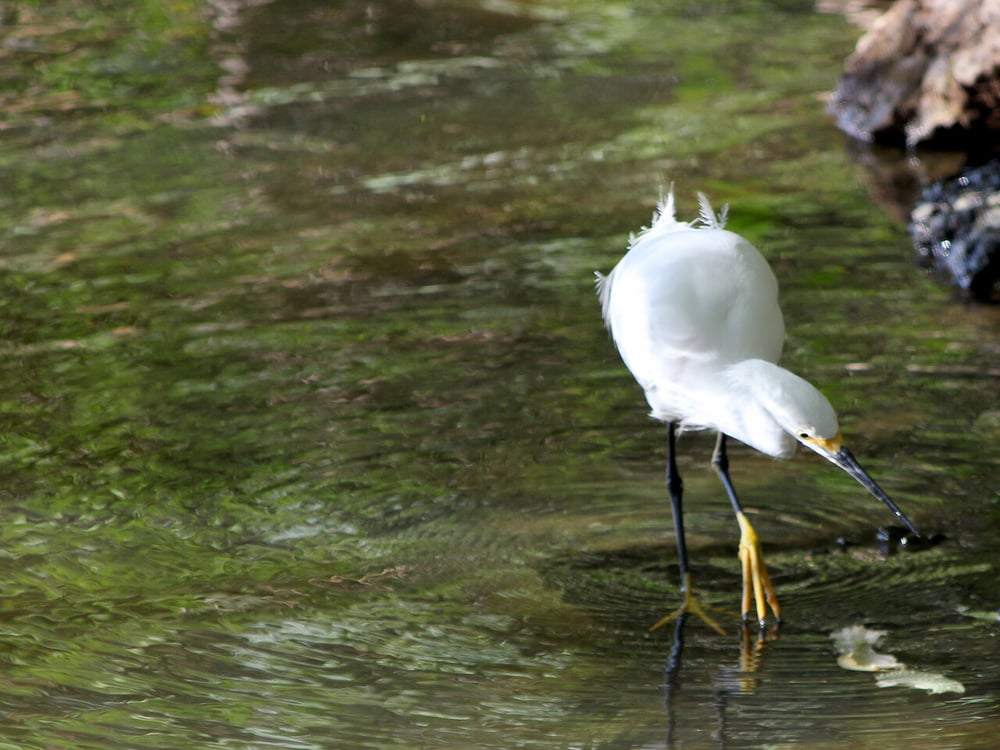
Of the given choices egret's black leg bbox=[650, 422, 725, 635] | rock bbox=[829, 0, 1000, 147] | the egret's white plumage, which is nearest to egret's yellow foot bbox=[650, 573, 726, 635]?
egret's black leg bbox=[650, 422, 725, 635]

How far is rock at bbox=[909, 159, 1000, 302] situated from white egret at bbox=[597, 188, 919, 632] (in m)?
2.72

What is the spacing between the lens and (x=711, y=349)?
4227 millimetres

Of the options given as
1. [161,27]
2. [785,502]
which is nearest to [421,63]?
[161,27]

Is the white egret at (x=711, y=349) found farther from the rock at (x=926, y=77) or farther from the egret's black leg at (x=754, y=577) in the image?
the rock at (x=926, y=77)

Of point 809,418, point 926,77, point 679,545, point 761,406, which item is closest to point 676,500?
point 679,545

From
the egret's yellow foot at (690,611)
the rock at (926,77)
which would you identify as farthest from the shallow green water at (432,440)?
the rock at (926,77)

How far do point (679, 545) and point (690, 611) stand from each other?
239 mm

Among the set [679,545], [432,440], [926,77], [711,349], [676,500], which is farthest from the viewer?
[926,77]

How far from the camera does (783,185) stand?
8531 mm

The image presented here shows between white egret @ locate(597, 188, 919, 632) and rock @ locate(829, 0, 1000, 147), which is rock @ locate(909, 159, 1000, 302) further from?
white egret @ locate(597, 188, 919, 632)

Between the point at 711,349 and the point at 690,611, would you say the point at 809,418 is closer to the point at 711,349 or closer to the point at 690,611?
the point at 711,349

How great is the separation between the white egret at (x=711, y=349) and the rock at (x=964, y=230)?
107 inches

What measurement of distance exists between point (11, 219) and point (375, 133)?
8.20 ft

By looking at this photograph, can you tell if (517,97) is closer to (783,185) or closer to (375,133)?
(375,133)
